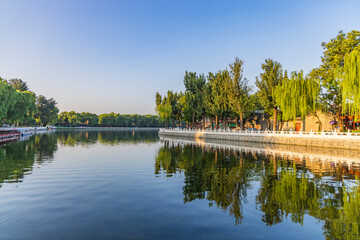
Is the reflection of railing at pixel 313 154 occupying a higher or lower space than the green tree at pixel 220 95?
lower

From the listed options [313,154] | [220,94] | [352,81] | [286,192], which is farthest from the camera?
[220,94]

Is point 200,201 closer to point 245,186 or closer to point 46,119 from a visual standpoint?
point 245,186

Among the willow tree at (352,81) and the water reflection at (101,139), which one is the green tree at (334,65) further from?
the water reflection at (101,139)

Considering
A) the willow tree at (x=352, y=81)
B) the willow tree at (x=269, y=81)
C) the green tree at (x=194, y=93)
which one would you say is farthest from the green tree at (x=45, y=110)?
the willow tree at (x=352, y=81)

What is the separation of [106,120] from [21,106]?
115 metres

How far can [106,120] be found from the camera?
540 ft

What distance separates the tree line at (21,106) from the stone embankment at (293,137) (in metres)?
36.4

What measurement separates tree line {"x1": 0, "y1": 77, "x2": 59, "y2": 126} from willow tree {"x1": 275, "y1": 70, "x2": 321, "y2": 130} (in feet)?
143

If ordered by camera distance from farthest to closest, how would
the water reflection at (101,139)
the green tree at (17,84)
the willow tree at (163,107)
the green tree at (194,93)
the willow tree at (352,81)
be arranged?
the green tree at (17,84)
the willow tree at (163,107)
the green tree at (194,93)
the water reflection at (101,139)
the willow tree at (352,81)

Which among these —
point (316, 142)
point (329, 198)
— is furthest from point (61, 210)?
point (316, 142)

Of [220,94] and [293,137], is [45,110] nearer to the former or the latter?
[220,94]

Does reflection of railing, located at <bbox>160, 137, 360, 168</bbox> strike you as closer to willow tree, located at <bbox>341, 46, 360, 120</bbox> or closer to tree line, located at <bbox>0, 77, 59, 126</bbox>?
willow tree, located at <bbox>341, 46, 360, 120</bbox>

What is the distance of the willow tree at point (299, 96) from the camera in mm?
34281

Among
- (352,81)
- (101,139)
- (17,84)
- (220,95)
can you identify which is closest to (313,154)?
(352,81)
